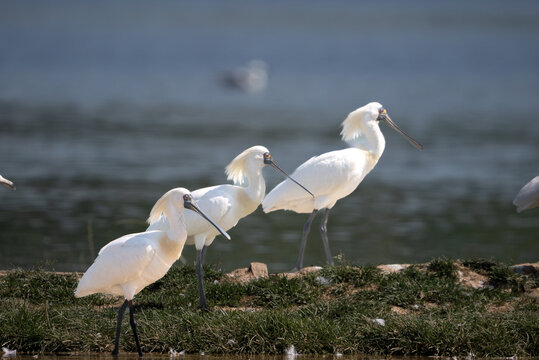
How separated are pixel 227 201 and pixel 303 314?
203 cm

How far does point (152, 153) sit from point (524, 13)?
515 ft

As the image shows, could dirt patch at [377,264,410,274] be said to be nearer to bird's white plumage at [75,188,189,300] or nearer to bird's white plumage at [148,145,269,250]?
bird's white plumage at [148,145,269,250]

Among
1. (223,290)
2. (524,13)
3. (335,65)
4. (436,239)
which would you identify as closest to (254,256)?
(436,239)

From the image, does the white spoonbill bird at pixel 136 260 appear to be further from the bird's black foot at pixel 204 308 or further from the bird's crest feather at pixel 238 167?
the bird's crest feather at pixel 238 167

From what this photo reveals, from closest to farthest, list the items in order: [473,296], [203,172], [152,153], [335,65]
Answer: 1. [473,296]
2. [203,172]
3. [152,153]
4. [335,65]

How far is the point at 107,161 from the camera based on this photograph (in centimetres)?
2744

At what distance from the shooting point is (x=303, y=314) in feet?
31.7

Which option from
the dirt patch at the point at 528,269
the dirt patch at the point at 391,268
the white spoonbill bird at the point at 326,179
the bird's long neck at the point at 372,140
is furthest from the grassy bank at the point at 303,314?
the bird's long neck at the point at 372,140

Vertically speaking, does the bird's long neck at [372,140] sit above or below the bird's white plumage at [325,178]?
above

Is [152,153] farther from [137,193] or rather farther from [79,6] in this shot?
[79,6]

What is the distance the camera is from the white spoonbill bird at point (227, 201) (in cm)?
1091

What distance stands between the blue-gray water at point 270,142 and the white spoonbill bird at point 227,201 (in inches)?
74.0

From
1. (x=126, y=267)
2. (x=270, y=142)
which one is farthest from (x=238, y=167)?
(x=270, y=142)

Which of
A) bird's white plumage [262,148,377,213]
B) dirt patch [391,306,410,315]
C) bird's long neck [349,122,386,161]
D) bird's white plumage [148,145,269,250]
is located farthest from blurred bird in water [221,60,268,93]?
dirt patch [391,306,410,315]
